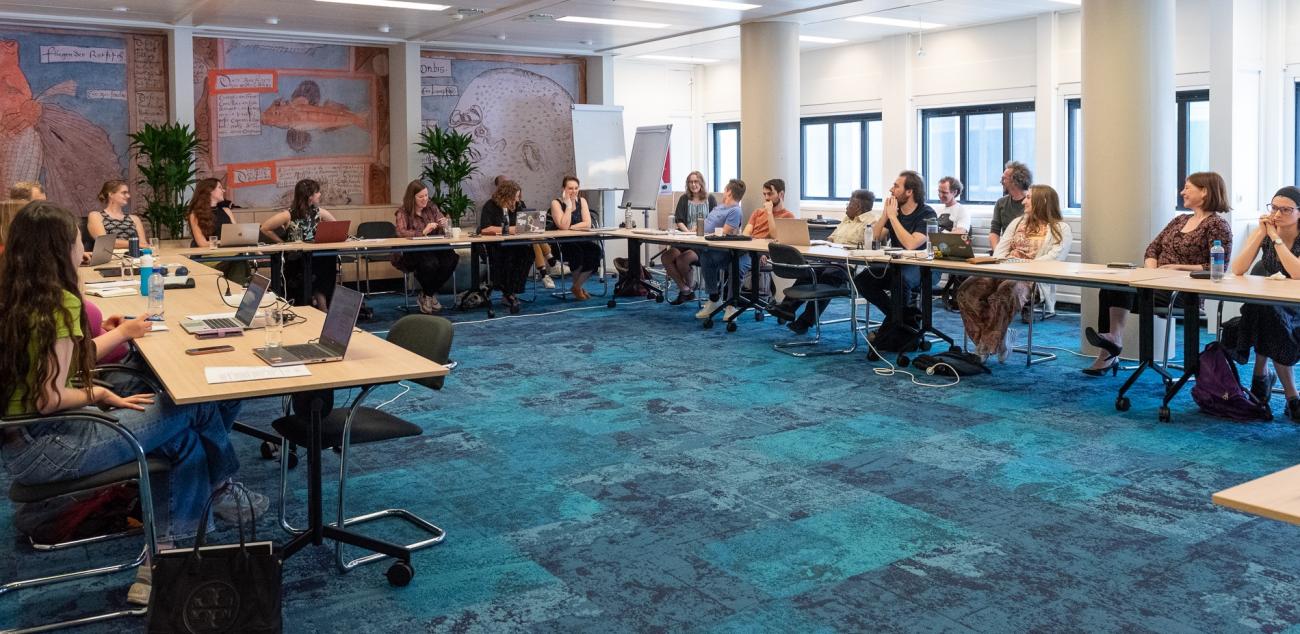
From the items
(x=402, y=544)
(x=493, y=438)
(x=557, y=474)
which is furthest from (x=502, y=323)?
(x=402, y=544)

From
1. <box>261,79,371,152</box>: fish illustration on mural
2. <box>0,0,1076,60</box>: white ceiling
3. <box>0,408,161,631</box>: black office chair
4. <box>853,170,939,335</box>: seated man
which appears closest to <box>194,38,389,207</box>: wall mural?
<box>261,79,371,152</box>: fish illustration on mural

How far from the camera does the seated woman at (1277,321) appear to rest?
230 inches

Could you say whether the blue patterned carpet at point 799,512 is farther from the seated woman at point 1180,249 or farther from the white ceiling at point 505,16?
the white ceiling at point 505,16

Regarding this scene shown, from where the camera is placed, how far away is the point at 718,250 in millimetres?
10000

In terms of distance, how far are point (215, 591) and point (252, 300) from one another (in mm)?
2137

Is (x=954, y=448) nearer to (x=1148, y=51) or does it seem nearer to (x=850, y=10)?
(x=1148, y=51)

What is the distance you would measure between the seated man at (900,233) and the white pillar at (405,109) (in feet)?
19.9

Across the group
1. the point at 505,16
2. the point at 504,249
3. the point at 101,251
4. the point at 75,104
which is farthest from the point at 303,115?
the point at 101,251

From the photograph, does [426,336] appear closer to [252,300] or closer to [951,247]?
[252,300]

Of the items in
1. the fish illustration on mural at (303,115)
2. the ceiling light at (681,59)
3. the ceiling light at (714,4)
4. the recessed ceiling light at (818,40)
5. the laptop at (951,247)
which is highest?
the ceiling light at (681,59)

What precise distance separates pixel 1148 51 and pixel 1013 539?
449cm

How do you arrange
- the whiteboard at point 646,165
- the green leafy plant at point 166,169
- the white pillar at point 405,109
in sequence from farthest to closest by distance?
1. the whiteboard at point 646,165
2. the white pillar at point 405,109
3. the green leafy plant at point 166,169

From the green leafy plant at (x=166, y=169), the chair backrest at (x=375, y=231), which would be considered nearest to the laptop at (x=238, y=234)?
the chair backrest at (x=375, y=231)

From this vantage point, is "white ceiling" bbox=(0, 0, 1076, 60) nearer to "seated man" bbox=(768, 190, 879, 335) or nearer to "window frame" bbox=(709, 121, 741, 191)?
"seated man" bbox=(768, 190, 879, 335)
